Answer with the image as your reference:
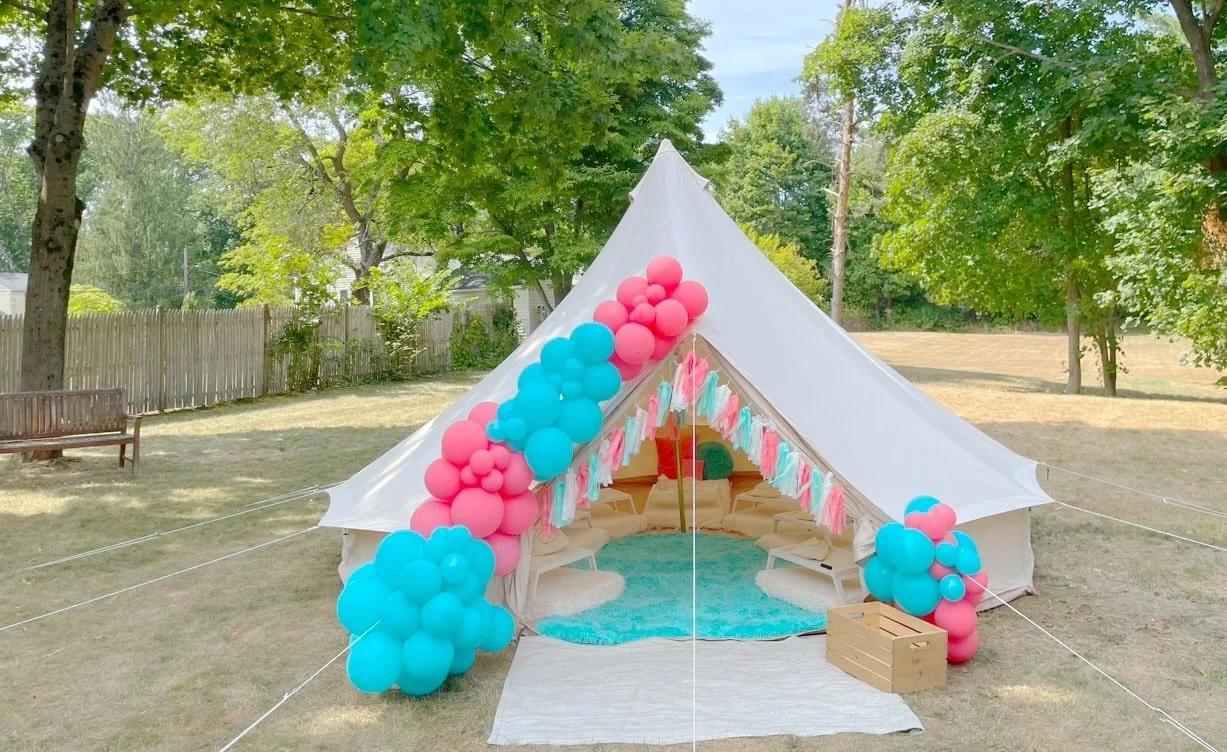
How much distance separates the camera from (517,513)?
13.8ft

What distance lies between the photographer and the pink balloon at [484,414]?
4.26 metres

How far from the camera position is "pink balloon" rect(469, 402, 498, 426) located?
4.26 meters

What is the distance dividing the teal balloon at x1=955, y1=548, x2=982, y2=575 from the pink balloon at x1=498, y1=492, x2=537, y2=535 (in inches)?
81.5

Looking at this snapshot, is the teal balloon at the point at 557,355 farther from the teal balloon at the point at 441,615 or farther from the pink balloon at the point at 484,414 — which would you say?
the teal balloon at the point at 441,615

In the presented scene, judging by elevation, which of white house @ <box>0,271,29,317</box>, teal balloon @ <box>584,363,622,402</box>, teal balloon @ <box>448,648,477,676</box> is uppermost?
white house @ <box>0,271,29,317</box>

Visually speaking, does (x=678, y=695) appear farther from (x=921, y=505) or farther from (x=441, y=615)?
(x=921, y=505)

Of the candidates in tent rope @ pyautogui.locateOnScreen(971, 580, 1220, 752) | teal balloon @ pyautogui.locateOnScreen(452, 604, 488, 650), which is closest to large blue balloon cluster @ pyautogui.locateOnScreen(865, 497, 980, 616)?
tent rope @ pyautogui.locateOnScreen(971, 580, 1220, 752)

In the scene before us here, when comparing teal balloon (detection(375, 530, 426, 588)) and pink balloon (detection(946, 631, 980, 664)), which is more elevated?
teal balloon (detection(375, 530, 426, 588))

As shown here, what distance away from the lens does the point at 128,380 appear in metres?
12.1

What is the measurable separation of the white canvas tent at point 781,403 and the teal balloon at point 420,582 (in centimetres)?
94

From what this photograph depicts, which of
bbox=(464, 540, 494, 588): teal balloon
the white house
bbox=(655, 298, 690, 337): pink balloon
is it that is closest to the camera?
bbox=(464, 540, 494, 588): teal balloon

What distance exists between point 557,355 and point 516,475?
2.08 ft

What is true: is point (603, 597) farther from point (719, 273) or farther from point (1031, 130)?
point (1031, 130)

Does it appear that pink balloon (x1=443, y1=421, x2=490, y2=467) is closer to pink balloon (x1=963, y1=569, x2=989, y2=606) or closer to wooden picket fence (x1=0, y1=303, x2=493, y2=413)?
pink balloon (x1=963, y1=569, x2=989, y2=606)
